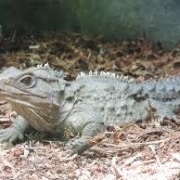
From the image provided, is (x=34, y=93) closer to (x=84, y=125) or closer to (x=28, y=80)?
(x=28, y=80)

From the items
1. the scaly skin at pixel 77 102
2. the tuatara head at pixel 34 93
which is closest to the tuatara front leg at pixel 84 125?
the scaly skin at pixel 77 102

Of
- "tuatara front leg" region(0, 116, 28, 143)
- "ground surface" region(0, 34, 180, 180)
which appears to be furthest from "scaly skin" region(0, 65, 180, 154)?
"ground surface" region(0, 34, 180, 180)

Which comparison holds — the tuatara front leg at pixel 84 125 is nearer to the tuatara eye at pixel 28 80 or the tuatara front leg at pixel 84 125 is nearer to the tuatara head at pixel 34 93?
the tuatara head at pixel 34 93

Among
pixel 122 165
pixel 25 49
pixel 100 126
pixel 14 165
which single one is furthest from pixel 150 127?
pixel 25 49

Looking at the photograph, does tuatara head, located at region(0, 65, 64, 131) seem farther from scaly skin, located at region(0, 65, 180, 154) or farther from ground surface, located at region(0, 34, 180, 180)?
ground surface, located at region(0, 34, 180, 180)

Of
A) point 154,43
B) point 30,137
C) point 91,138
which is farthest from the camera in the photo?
point 154,43

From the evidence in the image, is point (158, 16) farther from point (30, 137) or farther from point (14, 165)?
point (14, 165)

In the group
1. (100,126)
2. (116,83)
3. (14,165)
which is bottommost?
(14,165)

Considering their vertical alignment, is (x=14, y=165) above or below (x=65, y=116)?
below
